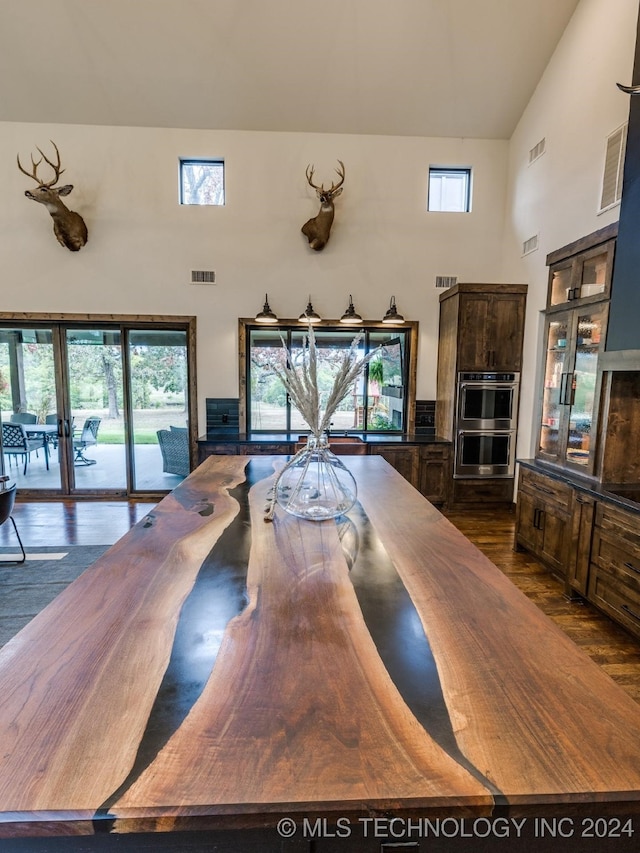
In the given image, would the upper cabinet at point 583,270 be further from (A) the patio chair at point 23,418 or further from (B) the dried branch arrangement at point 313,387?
(A) the patio chair at point 23,418

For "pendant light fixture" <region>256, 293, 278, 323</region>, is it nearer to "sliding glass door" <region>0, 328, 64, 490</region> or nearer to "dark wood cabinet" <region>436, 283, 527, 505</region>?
"dark wood cabinet" <region>436, 283, 527, 505</region>

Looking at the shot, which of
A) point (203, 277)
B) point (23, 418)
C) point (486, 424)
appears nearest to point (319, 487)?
A: point (486, 424)

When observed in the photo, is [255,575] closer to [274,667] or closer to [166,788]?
[274,667]

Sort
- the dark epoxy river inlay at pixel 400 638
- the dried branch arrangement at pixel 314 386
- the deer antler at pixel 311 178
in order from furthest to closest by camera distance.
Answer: the deer antler at pixel 311 178, the dried branch arrangement at pixel 314 386, the dark epoxy river inlay at pixel 400 638

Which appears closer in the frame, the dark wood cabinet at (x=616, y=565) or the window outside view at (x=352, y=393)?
the dark wood cabinet at (x=616, y=565)

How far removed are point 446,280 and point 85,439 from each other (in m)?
5.32

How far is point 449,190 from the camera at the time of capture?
5.58m

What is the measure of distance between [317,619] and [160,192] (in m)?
5.85

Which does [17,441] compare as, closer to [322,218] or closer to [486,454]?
[322,218]

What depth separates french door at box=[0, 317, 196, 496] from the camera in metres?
5.52

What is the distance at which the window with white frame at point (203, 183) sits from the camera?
542cm

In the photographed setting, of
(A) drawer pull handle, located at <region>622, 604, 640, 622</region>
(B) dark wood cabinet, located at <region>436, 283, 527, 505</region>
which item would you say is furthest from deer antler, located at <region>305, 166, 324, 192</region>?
(A) drawer pull handle, located at <region>622, 604, 640, 622</region>

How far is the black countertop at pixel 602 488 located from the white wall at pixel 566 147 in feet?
2.99

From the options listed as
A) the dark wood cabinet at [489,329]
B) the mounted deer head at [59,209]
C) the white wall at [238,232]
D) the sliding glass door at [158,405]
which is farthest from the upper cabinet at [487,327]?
Answer: the mounted deer head at [59,209]
